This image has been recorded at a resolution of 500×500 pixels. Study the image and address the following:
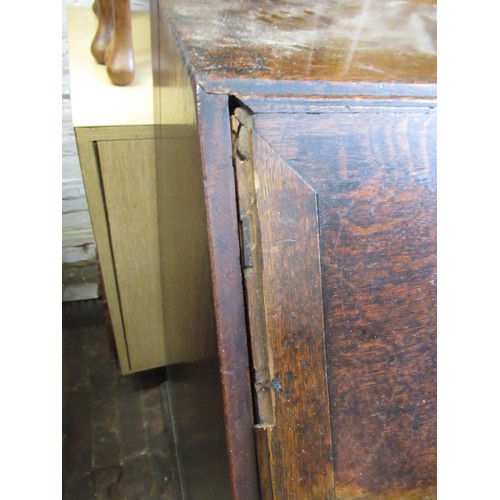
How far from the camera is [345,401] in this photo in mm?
518

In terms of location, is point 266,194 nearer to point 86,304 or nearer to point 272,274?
point 272,274

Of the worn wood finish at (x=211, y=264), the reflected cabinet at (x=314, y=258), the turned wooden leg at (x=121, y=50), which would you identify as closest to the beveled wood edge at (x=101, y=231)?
the turned wooden leg at (x=121, y=50)

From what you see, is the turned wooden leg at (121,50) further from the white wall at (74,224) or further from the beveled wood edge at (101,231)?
the white wall at (74,224)

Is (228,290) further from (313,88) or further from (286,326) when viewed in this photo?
(313,88)

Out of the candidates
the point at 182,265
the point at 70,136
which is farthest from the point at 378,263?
the point at 70,136

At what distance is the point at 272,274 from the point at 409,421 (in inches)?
10.3

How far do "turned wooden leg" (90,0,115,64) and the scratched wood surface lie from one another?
0.81m

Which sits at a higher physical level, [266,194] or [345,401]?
[266,194]

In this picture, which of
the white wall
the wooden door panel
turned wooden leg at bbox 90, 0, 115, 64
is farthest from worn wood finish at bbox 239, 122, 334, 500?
the white wall

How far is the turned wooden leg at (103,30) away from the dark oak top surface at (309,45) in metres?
0.40

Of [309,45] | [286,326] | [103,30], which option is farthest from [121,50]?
[286,326]

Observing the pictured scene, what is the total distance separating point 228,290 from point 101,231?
796 millimetres

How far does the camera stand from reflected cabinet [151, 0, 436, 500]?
467mm

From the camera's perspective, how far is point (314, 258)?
49 cm
